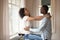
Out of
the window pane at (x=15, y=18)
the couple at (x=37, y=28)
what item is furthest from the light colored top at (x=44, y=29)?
the window pane at (x=15, y=18)

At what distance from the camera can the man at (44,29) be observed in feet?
4.21

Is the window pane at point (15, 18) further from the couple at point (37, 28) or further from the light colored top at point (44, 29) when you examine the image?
the light colored top at point (44, 29)

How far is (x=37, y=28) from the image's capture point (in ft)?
4.32

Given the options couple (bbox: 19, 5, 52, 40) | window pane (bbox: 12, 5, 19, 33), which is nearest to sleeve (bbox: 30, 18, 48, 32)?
couple (bbox: 19, 5, 52, 40)

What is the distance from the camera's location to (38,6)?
4.41ft

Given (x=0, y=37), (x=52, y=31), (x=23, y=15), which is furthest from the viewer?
(x=52, y=31)

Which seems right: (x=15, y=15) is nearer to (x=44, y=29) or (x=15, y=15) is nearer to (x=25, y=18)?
(x=25, y=18)

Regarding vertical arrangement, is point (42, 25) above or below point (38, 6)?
below

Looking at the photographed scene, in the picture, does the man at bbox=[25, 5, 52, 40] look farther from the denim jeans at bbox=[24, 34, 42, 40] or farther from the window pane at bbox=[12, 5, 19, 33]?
the window pane at bbox=[12, 5, 19, 33]

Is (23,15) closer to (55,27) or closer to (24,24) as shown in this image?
(24,24)

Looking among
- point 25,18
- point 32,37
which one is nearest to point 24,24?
point 25,18

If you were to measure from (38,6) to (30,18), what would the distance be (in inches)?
6.6

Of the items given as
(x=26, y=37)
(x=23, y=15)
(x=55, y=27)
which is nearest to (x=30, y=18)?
(x=23, y=15)

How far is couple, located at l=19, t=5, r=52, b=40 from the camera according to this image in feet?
4.22
